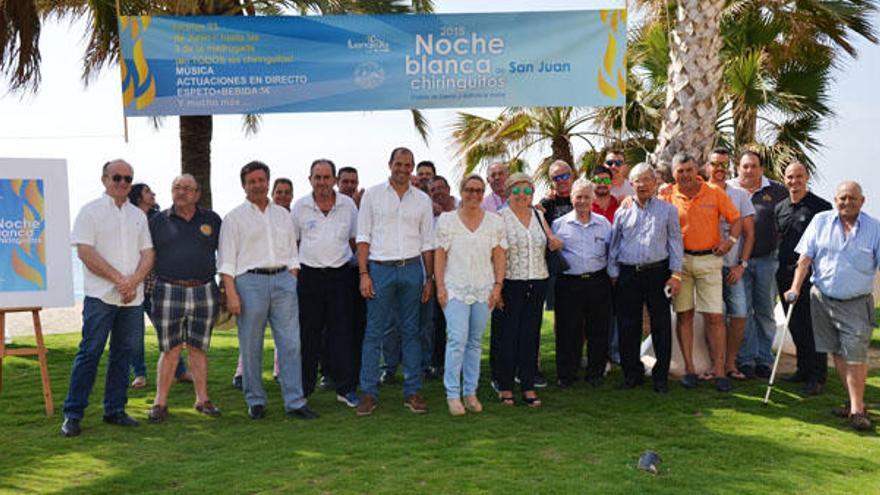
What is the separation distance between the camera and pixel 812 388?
7.47 metres

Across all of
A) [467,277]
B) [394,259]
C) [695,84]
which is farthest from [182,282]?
[695,84]

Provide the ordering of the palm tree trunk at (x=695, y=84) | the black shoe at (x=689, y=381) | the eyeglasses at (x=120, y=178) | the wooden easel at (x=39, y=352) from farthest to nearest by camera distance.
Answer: the palm tree trunk at (x=695, y=84), the black shoe at (x=689, y=381), the wooden easel at (x=39, y=352), the eyeglasses at (x=120, y=178)

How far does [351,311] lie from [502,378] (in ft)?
4.34

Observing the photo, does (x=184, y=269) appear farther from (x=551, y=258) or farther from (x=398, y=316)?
(x=551, y=258)

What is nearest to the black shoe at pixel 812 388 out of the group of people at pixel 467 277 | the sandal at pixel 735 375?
the group of people at pixel 467 277

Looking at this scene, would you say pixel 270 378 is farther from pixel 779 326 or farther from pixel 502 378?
pixel 779 326

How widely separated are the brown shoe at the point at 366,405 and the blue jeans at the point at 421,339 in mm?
942

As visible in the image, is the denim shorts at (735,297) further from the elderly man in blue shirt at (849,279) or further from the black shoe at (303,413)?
the black shoe at (303,413)

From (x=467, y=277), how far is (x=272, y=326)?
1.49 metres

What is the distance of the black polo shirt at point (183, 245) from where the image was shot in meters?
6.42

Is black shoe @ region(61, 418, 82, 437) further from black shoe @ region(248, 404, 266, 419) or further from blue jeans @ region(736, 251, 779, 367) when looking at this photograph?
blue jeans @ region(736, 251, 779, 367)

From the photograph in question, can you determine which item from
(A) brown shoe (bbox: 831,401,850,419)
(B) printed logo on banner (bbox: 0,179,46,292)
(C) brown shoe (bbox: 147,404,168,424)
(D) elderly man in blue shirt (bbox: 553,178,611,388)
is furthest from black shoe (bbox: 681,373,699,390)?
(B) printed logo on banner (bbox: 0,179,46,292)

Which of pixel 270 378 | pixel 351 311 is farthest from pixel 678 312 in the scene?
pixel 270 378

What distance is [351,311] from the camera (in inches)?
285
